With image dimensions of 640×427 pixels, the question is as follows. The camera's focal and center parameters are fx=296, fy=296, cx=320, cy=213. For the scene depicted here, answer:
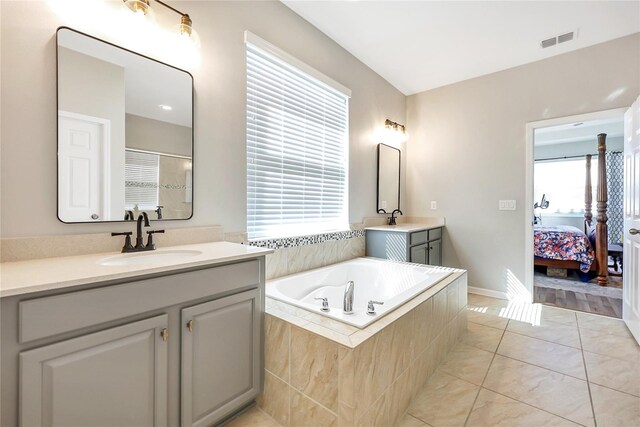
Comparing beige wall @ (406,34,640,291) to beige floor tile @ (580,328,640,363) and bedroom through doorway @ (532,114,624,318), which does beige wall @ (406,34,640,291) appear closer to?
bedroom through doorway @ (532,114,624,318)

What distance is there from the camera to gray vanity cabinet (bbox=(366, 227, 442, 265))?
9.68ft

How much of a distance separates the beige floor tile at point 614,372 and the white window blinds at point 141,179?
2.82m

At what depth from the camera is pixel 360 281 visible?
264 centimetres

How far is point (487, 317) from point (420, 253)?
85 cm

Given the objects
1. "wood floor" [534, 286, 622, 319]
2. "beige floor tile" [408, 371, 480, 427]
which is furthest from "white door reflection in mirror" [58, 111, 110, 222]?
"wood floor" [534, 286, 622, 319]

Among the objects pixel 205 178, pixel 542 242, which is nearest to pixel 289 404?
pixel 205 178

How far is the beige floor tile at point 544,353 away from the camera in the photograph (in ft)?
6.46

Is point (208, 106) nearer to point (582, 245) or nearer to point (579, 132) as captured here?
point (582, 245)

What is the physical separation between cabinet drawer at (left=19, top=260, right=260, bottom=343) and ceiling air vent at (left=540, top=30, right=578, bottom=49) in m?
3.40

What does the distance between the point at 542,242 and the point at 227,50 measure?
477 centimetres

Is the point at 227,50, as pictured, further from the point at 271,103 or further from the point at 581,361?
the point at 581,361

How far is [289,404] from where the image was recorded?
4.65 ft

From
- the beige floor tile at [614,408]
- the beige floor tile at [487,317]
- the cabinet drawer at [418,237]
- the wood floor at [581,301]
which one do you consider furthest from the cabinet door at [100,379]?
the wood floor at [581,301]

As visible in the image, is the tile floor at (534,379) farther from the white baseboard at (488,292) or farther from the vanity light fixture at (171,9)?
the vanity light fixture at (171,9)
